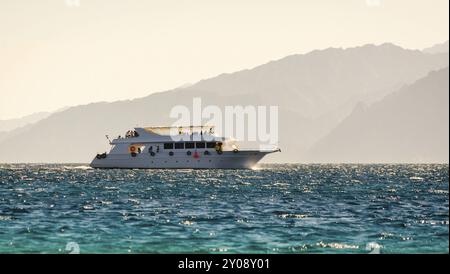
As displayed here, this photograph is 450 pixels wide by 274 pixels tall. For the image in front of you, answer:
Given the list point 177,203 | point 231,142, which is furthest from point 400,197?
point 231,142

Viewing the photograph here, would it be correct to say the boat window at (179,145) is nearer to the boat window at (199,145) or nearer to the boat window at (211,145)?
the boat window at (199,145)

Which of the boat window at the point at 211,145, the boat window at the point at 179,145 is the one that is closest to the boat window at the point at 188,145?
the boat window at the point at 179,145

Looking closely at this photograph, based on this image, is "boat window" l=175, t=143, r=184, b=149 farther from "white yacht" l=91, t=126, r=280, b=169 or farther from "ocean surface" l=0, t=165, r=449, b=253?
"ocean surface" l=0, t=165, r=449, b=253

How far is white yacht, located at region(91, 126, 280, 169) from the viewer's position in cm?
12231

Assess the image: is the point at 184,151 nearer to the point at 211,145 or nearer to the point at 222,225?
the point at 211,145

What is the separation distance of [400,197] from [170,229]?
28446 mm

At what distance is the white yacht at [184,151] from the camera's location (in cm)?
12231

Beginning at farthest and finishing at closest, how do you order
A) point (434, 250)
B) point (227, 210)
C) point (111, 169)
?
point (111, 169) < point (227, 210) < point (434, 250)

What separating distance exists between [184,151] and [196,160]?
8.60ft

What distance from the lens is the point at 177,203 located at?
154 feet

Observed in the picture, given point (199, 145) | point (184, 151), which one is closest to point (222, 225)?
point (199, 145)

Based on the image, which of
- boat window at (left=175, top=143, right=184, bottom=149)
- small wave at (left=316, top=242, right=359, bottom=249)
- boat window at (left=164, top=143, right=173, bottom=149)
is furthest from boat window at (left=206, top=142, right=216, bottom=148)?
small wave at (left=316, top=242, right=359, bottom=249)

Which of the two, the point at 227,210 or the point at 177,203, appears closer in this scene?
the point at 227,210
